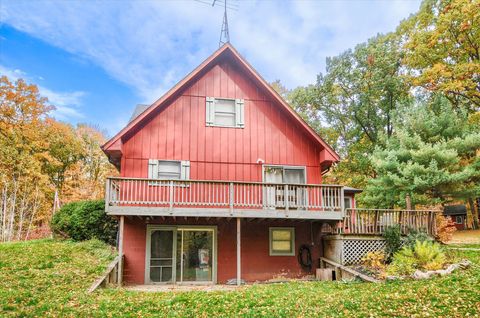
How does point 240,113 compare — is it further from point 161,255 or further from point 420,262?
point 420,262

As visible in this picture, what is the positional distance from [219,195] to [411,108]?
1310 cm

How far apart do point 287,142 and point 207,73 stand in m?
4.45

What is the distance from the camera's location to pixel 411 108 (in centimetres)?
2141

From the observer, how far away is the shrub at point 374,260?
1299 centimetres

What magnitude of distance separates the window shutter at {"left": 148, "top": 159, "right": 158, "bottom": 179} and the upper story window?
271cm

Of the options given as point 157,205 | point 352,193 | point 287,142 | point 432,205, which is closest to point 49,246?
point 157,205

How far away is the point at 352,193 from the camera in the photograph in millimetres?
20875

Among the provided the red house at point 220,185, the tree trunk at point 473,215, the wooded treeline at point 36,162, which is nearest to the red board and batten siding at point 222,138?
the red house at point 220,185

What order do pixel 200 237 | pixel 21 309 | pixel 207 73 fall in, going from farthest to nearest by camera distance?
pixel 207 73, pixel 200 237, pixel 21 309

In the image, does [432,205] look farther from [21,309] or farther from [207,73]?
[21,309]

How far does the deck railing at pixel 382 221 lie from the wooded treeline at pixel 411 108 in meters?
1.51

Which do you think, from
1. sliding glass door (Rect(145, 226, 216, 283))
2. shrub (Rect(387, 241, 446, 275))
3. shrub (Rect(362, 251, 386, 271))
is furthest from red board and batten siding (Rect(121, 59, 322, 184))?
shrub (Rect(387, 241, 446, 275))

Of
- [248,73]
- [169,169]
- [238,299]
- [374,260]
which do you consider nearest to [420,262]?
[374,260]

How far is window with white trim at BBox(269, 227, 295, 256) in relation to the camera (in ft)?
51.1
